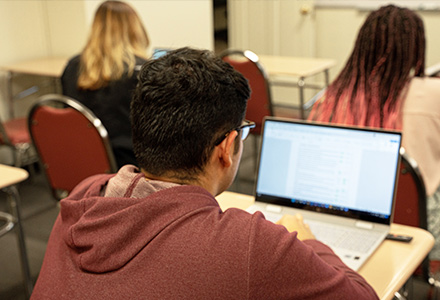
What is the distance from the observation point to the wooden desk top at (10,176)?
1870 millimetres

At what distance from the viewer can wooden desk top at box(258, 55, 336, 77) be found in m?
3.49

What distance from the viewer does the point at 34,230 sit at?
2912mm

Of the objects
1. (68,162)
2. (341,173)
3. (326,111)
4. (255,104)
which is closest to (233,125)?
(341,173)

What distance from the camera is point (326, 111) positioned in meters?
1.91

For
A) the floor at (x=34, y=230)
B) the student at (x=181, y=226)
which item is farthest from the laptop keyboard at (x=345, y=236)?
the floor at (x=34, y=230)

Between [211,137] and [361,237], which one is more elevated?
[211,137]

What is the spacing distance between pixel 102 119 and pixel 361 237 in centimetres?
148

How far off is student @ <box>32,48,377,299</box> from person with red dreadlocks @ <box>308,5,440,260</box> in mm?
953

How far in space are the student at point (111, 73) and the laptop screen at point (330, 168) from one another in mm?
1120

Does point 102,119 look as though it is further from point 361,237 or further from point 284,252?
point 284,252

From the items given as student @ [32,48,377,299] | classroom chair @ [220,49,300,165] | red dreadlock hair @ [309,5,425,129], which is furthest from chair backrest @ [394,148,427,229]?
classroom chair @ [220,49,300,165]

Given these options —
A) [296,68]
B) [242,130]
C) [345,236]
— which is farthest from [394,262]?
[296,68]

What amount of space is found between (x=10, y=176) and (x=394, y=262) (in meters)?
1.31

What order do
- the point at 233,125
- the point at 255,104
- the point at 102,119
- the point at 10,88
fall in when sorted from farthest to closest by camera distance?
the point at 10,88, the point at 255,104, the point at 102,119, the point at 233,125
